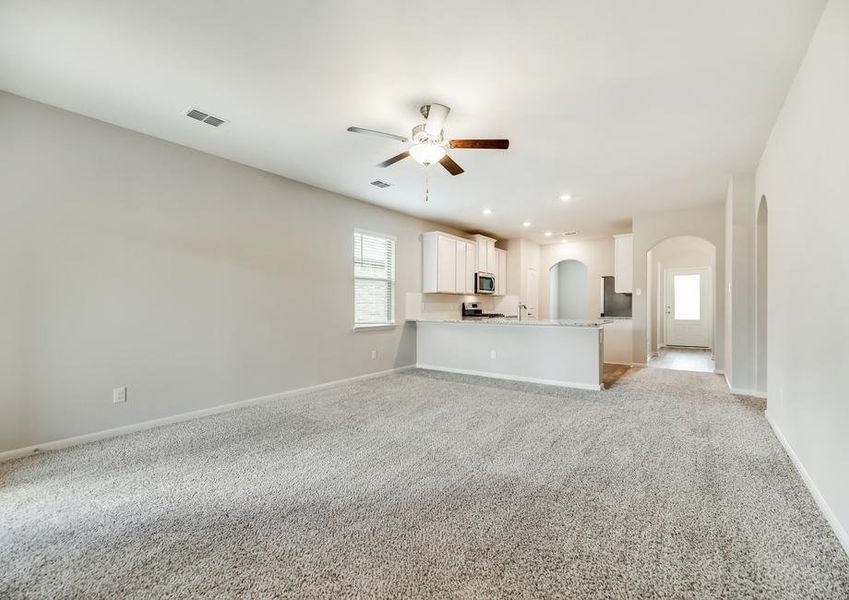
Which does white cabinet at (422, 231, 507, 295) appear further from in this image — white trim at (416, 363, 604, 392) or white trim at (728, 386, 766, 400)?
white trim at (728, 386, 766, 400)

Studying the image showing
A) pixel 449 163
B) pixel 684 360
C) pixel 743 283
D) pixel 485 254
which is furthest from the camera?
pixel 485 254

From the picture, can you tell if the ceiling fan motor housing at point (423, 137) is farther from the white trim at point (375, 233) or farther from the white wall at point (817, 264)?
the white trim at point (375, 233)

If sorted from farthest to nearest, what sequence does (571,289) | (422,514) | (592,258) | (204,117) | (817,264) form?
(571,289) < (592,258) < (204,117) < (817,264) < (422,514)

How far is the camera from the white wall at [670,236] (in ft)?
19.4

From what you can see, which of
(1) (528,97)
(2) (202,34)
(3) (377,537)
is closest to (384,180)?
(1) (528,97)

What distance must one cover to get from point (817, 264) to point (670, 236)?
178 inches

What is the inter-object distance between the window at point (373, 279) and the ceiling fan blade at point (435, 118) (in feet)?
9.32

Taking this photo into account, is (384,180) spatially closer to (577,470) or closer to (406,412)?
(406,412)

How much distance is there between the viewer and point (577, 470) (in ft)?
8.49

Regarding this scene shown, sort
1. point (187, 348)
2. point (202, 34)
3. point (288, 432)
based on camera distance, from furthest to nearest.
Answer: point (187, 348)
point (288, 432)
point (202, 34)

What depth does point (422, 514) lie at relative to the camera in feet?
6.75

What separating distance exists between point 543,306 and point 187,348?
8.18 meters

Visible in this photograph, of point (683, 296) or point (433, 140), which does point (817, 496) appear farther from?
Result: point (683, 296)

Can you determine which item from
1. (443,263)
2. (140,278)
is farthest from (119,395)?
(443,263)
